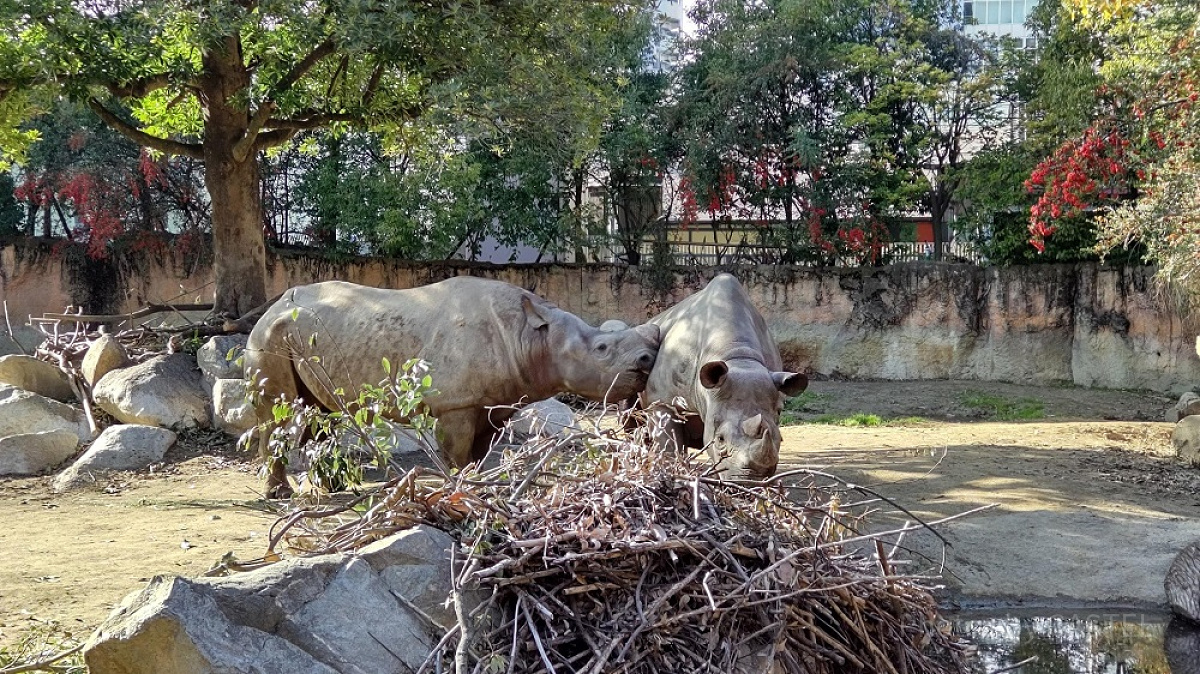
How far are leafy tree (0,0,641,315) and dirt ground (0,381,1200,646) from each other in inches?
133

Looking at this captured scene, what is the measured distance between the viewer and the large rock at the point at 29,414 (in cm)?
1091

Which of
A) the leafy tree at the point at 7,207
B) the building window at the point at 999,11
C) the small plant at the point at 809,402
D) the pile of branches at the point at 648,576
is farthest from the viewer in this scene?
the building window at the point at 999,11

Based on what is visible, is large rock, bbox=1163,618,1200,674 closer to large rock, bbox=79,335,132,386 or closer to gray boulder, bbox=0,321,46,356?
large rock, bbox=79,335,132,386

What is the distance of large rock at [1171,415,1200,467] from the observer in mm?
10398

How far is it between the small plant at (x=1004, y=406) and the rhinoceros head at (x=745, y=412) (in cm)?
803

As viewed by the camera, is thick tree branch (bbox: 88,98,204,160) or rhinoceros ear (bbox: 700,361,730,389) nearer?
rhinoceros ear (bbox: 700,361,730,389)

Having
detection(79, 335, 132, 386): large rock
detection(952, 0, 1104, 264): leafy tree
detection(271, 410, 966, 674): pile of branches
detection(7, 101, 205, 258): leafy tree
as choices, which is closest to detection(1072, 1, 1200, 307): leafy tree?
detection(952, 0, 1104, 264): leafy tree

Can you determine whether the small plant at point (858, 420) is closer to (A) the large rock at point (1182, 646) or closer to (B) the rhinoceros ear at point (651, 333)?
(B) the rhinoceros ear at point (651, 333)

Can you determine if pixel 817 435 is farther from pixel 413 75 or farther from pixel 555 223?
pixel 555 223

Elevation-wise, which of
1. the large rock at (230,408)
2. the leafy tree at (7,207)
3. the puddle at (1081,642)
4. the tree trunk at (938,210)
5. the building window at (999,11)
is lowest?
the puddle at (1081,642)

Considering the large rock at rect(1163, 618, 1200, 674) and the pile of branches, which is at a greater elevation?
the pile of branches

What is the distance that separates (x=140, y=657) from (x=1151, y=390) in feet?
49.0

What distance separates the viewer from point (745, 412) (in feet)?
21.9

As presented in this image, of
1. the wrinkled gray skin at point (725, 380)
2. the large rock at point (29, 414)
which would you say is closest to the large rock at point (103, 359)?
the large rock at point (29, 414)
